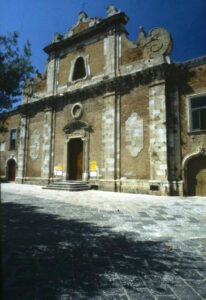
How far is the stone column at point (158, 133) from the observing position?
494 inches

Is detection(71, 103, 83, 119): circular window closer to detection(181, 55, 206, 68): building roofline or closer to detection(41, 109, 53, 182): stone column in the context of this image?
detection(41, 109, 53, 182): stone column

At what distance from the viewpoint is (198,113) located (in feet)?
41.2

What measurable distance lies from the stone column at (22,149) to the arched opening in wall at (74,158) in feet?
15.4

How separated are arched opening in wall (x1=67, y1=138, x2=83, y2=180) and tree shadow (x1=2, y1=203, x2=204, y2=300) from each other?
11.6 meters

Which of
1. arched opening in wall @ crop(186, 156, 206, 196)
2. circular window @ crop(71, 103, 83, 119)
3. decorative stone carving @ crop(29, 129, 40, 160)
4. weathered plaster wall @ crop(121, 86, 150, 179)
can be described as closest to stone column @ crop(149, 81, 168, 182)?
weathered plaster wall @ crop(121, 86, 150, 179)

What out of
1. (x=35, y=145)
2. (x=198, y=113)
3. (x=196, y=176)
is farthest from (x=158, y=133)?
(x=35, y=145)

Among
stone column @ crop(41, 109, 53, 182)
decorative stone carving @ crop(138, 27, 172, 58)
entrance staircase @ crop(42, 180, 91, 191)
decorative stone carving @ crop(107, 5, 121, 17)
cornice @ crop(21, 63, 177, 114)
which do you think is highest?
decorative stone carving @ crop(107, 5, 121, 17)

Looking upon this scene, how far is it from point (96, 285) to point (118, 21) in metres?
16.3

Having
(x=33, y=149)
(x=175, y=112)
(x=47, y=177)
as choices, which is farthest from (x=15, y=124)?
(x=175, y=112)

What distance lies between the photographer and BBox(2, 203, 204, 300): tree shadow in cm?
275

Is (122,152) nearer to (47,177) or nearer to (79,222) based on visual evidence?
(47,177)

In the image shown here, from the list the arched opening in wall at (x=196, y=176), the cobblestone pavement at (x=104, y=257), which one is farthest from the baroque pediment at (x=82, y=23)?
the cobblestone pavement at (x=104, y=257)

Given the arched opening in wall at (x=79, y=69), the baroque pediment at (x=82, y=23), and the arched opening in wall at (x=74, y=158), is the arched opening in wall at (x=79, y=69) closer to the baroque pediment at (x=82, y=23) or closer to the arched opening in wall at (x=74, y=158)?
the baroque pediment at (x=82, y=23)

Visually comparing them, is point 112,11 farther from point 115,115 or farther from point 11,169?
point 11,169
